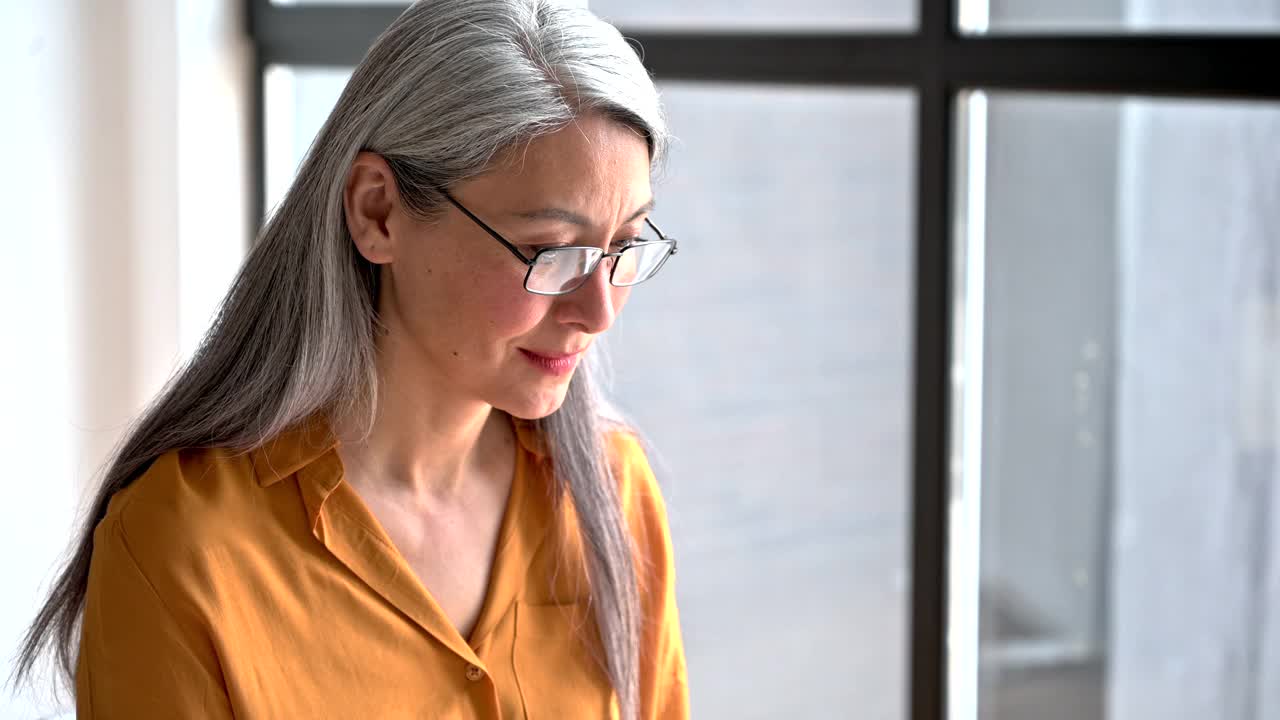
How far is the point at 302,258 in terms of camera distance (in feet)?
4.90

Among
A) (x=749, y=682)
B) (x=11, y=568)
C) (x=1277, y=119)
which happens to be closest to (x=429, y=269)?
(x=1277, y=119)

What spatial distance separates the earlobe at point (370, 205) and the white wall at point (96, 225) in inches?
59.4

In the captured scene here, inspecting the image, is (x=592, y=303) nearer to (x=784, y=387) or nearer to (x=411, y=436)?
(x=411, y=436)

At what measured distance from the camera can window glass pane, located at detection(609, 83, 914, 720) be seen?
8.05ft

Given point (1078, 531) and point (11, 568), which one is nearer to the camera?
point (1078, 531)

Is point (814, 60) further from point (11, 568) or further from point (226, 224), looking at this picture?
point (11, 568)

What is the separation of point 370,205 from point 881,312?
4.02 ft

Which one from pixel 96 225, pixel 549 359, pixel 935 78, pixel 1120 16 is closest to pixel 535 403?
pixel 549 359

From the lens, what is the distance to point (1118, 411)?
2141mm

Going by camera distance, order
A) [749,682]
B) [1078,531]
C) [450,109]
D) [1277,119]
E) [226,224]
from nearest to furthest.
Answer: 1. [450,109]
2. [1277,119]
3. [1078,531]
4. [749,682]
5. [226,224]

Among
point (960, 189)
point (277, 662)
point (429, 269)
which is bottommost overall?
point (277, 662)

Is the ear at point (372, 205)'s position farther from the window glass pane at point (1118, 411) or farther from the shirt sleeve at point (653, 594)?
the window glass pane at point (1118, 411)

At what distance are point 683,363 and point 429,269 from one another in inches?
51.3

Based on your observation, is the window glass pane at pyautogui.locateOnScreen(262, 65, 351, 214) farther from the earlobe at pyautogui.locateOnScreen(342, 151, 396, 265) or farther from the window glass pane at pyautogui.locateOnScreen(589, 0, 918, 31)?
the earlobe at pyautogui.locateOnScreen(342, 151, 396, 265)
